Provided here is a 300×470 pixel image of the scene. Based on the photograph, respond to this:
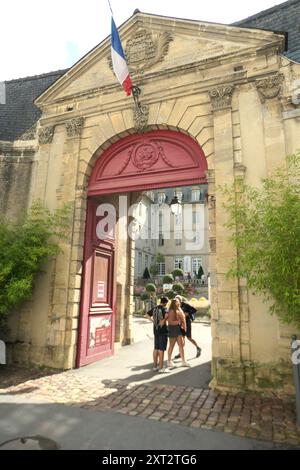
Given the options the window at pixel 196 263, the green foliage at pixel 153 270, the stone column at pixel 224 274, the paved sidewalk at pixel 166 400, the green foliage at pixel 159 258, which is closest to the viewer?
the paved sidewalk at pixel 166 400

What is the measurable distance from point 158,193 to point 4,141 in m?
26.0

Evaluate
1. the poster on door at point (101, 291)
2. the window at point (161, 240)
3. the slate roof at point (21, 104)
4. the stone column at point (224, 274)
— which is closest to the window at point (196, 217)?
the window at point (161, 240)

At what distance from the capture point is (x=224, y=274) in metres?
4.94

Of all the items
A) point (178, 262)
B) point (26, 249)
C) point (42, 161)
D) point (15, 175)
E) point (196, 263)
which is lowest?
point (26, 249)

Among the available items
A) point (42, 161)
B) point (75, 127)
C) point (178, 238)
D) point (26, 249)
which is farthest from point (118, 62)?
point (178, 238)

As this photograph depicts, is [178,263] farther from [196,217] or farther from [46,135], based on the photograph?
[46,135]

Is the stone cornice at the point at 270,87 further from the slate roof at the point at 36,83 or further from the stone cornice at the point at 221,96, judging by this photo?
the slate roof at the point at 36,83

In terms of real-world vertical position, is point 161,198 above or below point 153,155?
above

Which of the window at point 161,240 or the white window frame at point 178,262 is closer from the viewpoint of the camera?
the white window frame at point 178,262

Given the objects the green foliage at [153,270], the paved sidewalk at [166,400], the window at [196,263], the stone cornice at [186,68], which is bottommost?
the paved sidewalk at [166,400]

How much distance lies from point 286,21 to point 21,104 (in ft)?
22.9

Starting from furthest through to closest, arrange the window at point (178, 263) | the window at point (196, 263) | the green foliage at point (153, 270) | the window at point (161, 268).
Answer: the window at point (161, 268) < the window at point (178, 263) < the window at point (196, 263) < the green foliage at point (153, 270)

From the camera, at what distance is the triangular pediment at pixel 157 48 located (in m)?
5.72

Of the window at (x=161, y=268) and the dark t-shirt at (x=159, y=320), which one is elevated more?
the window at (x=161, y=268)
